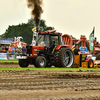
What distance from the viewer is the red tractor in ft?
48.2

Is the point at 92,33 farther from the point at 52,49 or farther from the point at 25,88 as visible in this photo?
the point at 25,88

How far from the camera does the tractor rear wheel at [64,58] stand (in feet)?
48.7

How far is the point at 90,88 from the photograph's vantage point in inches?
283

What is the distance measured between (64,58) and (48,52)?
125cm

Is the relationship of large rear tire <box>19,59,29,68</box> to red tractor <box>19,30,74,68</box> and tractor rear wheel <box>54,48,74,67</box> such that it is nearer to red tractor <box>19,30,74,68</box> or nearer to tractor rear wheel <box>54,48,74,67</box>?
red tractor <box>19,30,74,68</box>

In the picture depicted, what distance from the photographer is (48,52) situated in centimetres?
1511

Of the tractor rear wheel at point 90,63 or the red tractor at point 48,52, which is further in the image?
the tractor rear wheel at point 90,63

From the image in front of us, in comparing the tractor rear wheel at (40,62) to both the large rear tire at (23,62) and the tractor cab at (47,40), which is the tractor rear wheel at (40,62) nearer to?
the tractor cab at (47,40)

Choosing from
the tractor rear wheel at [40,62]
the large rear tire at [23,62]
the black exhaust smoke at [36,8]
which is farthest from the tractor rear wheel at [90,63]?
the black exhaust smoke at [36,8]

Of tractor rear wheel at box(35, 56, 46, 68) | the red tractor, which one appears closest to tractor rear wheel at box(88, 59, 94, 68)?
the red tractor

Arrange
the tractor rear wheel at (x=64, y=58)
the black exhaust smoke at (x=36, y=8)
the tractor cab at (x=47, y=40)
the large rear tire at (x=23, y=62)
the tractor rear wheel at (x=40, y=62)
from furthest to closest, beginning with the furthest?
the large rear tire at (x=23, y=62), the tractor cab at (x=47, y=40), the tractor rear wheel at (x=64, y=58), the black exhaust smoke at (x=36, y=8), the tractor rear wheel at (x=40, y=62)

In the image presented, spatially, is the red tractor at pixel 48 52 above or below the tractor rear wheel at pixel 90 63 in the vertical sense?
above

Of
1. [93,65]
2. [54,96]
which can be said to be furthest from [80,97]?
[93,65]

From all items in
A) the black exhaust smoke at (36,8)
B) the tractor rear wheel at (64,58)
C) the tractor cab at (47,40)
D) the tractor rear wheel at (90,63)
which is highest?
the black exhaust smoke at (36,8)
